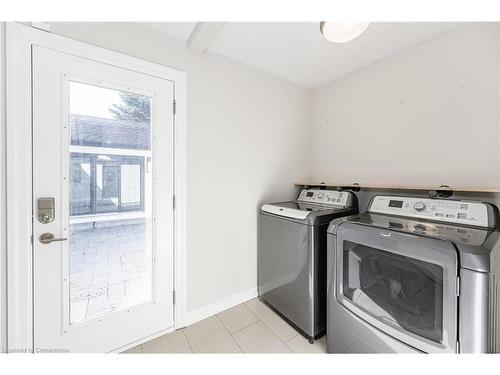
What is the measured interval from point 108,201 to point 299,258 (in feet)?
4.59

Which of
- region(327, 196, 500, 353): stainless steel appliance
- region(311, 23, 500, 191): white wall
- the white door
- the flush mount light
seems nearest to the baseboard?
the white door

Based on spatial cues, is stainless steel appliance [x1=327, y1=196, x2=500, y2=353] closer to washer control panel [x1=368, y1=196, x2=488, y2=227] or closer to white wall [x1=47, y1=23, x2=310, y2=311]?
washer control panel [x1=368, y1=196, x2=488, y2=227]

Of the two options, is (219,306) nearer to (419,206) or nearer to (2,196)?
(2,196)

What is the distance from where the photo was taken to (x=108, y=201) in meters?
1.34

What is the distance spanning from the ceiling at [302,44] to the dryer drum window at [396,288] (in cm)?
154

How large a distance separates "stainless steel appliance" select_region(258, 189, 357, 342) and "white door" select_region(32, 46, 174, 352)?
0.84 m

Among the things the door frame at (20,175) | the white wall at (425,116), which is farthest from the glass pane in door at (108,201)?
the white wall at (425,116)

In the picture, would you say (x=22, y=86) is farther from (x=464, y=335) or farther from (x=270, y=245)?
(x=464, y=335)

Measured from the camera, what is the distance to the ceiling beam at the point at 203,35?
1.33m

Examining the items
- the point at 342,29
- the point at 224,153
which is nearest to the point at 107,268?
the point at 224,153

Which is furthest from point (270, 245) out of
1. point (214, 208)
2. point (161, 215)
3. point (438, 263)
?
point (438, 263)

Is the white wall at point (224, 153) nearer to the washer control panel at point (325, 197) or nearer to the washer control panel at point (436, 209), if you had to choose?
the washer control panel at point (325, 197)

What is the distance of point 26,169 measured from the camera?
110cm

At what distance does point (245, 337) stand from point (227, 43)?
2.30 meters
